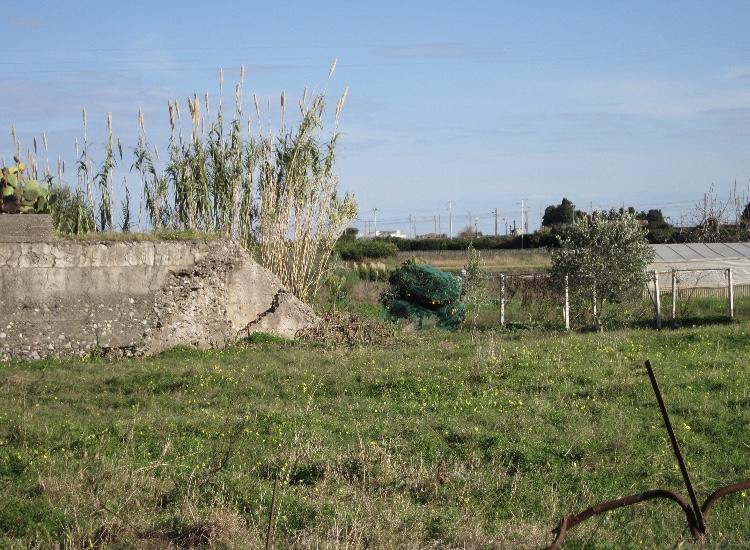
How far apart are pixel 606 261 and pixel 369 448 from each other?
55.1ft

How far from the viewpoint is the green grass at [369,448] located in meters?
7.87

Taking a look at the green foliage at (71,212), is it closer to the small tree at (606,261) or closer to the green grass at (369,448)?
the green grass at (369,448)

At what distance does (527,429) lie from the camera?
37.0ft

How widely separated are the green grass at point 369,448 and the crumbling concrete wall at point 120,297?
A: 4.43 feet

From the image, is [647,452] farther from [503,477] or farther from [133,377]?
[133,377]

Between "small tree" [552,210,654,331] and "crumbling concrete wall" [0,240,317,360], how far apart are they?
29.6 feet

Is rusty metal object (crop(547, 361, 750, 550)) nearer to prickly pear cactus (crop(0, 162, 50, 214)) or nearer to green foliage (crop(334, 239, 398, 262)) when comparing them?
prickly pear cactus (crop(0, 162, 50, 214))

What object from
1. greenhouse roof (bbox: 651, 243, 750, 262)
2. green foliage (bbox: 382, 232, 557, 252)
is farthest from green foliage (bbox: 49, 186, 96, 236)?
green foliage (bbox: 382, 232, 557, 252)

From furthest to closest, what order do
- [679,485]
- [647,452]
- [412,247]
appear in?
1. [412,247]
2. [647,452]
3. [679,485]

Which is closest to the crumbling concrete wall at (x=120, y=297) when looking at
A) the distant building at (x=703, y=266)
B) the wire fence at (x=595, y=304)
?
the wire fence at (x=595, y=304)

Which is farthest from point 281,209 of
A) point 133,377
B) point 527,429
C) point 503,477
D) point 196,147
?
point 503,477

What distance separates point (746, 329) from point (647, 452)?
408 inches

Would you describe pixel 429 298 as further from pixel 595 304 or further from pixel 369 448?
pixel 369 448

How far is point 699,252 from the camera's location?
42281 millimetres
